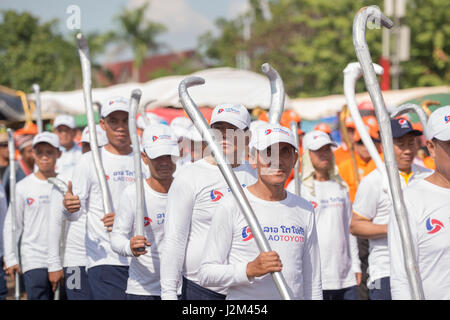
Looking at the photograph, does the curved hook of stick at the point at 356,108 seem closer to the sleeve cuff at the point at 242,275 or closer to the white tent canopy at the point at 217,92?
the sleeve cuff at the point at 242,275

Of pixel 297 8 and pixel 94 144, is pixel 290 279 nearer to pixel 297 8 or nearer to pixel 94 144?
pixel 94 144

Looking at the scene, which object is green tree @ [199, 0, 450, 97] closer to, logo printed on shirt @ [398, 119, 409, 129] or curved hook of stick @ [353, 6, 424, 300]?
logo printed on shirt @ [398, 119, 409, 129]

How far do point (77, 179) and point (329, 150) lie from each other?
2.38 meters

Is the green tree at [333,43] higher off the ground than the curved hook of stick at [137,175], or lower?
higher

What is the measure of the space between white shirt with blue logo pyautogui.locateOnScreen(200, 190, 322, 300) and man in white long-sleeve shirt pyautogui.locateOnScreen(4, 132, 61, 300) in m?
3.79

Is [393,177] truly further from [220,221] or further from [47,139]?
[47,139]

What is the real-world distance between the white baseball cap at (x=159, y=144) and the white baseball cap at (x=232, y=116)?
0.58m

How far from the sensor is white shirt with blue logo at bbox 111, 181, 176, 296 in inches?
204

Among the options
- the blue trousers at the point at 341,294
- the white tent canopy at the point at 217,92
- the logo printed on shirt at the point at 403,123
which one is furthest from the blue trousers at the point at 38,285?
the white tent canopy at the point at 217,92

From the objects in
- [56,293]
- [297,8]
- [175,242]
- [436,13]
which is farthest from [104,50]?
[175,242]

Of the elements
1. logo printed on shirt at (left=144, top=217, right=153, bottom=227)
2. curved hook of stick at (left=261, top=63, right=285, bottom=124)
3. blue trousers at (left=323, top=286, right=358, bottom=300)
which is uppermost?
curved hook of stick at (left=261, top=63, right=285, bottom=124)

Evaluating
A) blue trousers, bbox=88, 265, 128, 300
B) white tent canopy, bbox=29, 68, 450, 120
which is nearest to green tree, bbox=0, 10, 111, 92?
white tent canopy, bbox=29, 68, 450, 120

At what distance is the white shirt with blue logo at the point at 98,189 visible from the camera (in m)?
5.92

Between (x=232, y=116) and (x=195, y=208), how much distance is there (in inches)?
25.3
